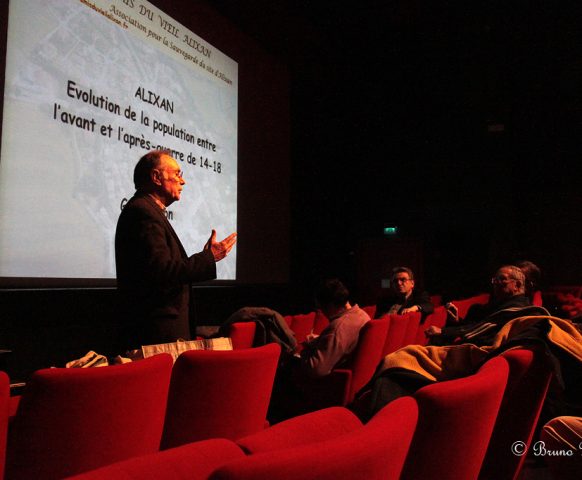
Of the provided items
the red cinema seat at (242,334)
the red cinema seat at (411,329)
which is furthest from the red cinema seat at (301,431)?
the red cinema seat at (411,329)

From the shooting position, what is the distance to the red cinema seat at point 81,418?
1284mm

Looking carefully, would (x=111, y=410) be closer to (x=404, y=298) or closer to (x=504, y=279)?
(x=504, y=279)

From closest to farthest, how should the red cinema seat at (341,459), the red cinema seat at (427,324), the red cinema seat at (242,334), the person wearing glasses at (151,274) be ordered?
the red cinema seat at (341,459), the person wearing glasses at (151,274), the red cinema seat at (242,334), the red cinema seat at (427,324)

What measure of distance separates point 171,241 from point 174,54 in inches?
128

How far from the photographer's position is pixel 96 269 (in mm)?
4391

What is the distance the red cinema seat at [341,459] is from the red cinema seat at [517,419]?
1.10m

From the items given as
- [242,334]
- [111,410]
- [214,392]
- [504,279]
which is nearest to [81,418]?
[111,410]

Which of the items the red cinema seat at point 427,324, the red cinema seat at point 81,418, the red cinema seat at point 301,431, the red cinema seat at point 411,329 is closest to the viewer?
the red cinema seat at point 301,431

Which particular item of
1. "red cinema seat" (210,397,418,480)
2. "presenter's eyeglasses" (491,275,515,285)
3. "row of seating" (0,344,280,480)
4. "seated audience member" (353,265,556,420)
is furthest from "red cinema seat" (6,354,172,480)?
"presenter's eyeglasses" (491,275,515,285)

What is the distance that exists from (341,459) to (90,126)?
4.14 metres

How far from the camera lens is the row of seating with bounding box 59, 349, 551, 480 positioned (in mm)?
582

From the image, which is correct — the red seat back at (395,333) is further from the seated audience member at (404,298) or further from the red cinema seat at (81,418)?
the red cinema seat at (81,418)

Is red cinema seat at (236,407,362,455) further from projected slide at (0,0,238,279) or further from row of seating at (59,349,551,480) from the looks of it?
projected slide at (0,0,238,279)

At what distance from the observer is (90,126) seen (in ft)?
14.0
